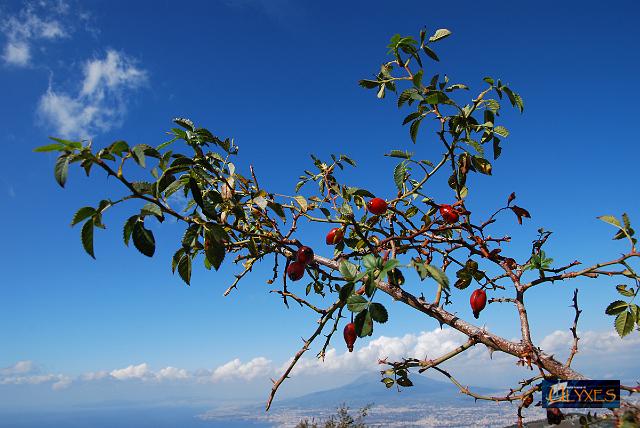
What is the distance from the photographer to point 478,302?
261 cm

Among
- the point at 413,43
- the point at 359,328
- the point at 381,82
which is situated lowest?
the point at 359,328

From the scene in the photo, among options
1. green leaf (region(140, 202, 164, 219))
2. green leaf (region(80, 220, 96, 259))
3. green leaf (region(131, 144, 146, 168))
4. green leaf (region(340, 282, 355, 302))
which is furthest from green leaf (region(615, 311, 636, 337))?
green leaf (region(80, 220, 96, 259))

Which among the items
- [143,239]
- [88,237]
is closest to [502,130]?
[143,239]

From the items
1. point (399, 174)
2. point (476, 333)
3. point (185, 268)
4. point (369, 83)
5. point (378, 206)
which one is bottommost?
A: point (476, 333)

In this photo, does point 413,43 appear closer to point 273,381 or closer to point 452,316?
point 452,316

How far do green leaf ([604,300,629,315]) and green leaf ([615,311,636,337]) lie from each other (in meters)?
0.02

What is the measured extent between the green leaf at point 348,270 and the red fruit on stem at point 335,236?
0.89 m

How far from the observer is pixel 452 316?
87.6 inches

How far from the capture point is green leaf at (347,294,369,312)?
5.99 feet

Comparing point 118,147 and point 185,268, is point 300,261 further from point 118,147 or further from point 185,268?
point 118,147

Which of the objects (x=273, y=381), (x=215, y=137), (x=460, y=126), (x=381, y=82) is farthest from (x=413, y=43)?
(x=273, y=381)

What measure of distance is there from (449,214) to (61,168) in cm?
189

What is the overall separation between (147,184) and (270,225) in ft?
4.36

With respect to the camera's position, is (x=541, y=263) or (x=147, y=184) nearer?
(x=147, y=184)
